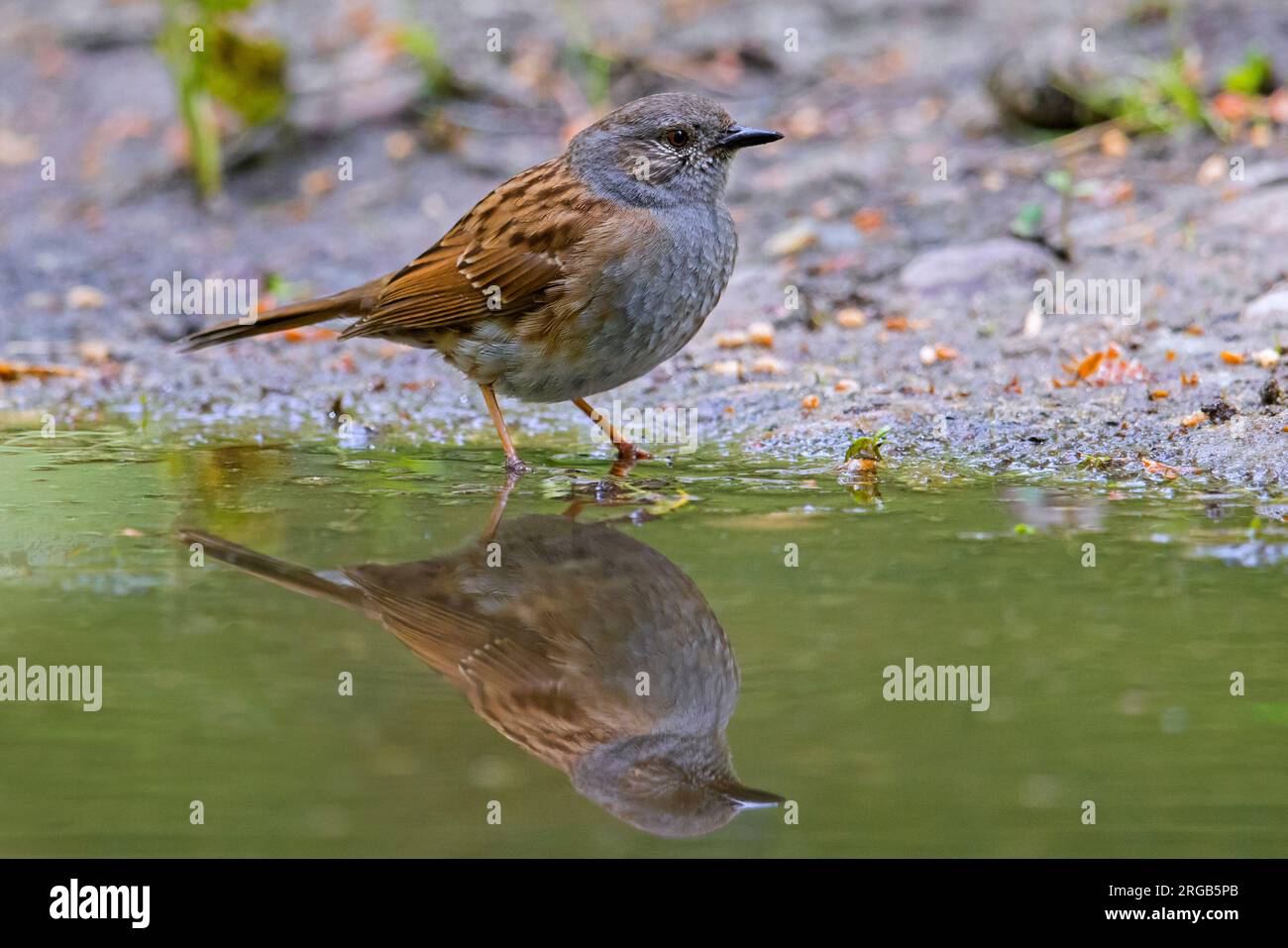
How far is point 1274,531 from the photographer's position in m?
4.53

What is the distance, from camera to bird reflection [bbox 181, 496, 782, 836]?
3.16 metres

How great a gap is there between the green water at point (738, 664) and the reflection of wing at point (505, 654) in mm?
36

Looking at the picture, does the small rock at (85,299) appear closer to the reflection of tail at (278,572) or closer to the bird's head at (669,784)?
the reflection of tail at (278,572)

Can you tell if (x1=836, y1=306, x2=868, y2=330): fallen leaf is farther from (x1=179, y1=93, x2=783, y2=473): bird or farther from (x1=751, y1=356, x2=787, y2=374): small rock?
(x1=179, y1=93, x2=783, y2=473): bird

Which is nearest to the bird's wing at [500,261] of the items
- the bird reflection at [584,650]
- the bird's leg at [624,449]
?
the bird's leg at [624,449]

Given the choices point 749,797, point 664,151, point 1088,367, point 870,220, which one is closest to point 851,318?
point 870,220

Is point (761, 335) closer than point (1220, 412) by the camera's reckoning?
No

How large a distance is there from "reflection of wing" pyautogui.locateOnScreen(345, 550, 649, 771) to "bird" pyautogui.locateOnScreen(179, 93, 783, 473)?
154cm

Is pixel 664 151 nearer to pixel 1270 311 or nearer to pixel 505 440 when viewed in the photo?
pixel 505 440

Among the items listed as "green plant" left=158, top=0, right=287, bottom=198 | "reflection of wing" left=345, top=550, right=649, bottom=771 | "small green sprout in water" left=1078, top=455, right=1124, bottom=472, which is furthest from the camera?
"green plant" left=158, top=0, right=287, bottom=198

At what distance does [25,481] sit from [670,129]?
263cm

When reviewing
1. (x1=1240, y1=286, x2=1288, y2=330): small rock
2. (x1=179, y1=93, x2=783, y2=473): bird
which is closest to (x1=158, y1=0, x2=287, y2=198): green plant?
(x1=179, y1=93, x2=783, y2=473): bird

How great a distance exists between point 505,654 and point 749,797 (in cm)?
93

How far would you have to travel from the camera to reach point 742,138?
6.14 metres
